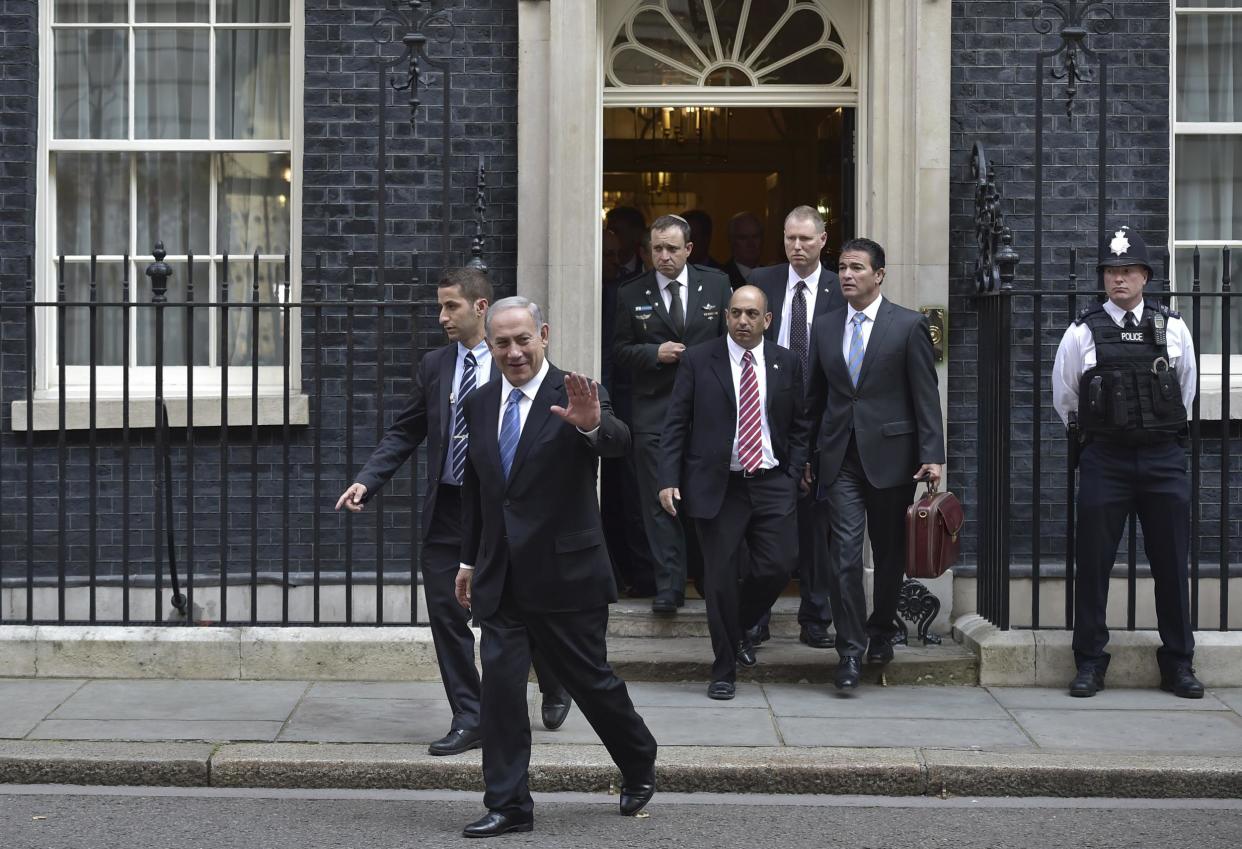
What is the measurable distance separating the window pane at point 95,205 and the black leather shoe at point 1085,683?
18.4ft

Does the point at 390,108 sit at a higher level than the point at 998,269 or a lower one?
higher

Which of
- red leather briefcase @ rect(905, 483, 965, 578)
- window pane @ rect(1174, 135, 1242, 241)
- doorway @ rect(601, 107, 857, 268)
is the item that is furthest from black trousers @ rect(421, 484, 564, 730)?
window pane @ rect(1174, 135, 1242, 241)

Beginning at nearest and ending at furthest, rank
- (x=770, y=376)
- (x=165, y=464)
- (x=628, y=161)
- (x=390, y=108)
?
1. (x=770, y=376)
2. (x=165, y=464)
3. (x=390, y=108)
4. (x=628, y=161)

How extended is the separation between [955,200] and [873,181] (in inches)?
17.6

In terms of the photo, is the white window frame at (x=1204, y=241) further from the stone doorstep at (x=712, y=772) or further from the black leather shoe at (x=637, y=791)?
the black leather shoe at (x=637, y=791)

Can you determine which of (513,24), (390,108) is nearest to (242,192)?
(390,108)

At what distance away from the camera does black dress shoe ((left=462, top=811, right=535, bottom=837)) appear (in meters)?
Result: 6.18

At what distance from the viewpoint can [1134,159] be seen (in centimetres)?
964

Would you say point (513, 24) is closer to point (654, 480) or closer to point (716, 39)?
point (716, 39)

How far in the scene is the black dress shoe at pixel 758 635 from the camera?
8.68m

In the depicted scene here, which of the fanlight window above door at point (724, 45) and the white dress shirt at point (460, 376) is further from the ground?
the fanlight window above door at point (724, 45)

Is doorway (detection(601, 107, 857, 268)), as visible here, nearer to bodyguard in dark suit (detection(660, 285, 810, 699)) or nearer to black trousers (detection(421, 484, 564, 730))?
bodyguard in dark suit (detection(660, 285, 810, 699))

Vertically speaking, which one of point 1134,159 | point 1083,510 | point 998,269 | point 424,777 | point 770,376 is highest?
point 1134,159

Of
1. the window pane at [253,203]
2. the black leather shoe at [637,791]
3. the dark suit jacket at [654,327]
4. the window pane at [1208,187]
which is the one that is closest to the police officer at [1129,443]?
the dark suit jacket at [654,327]
